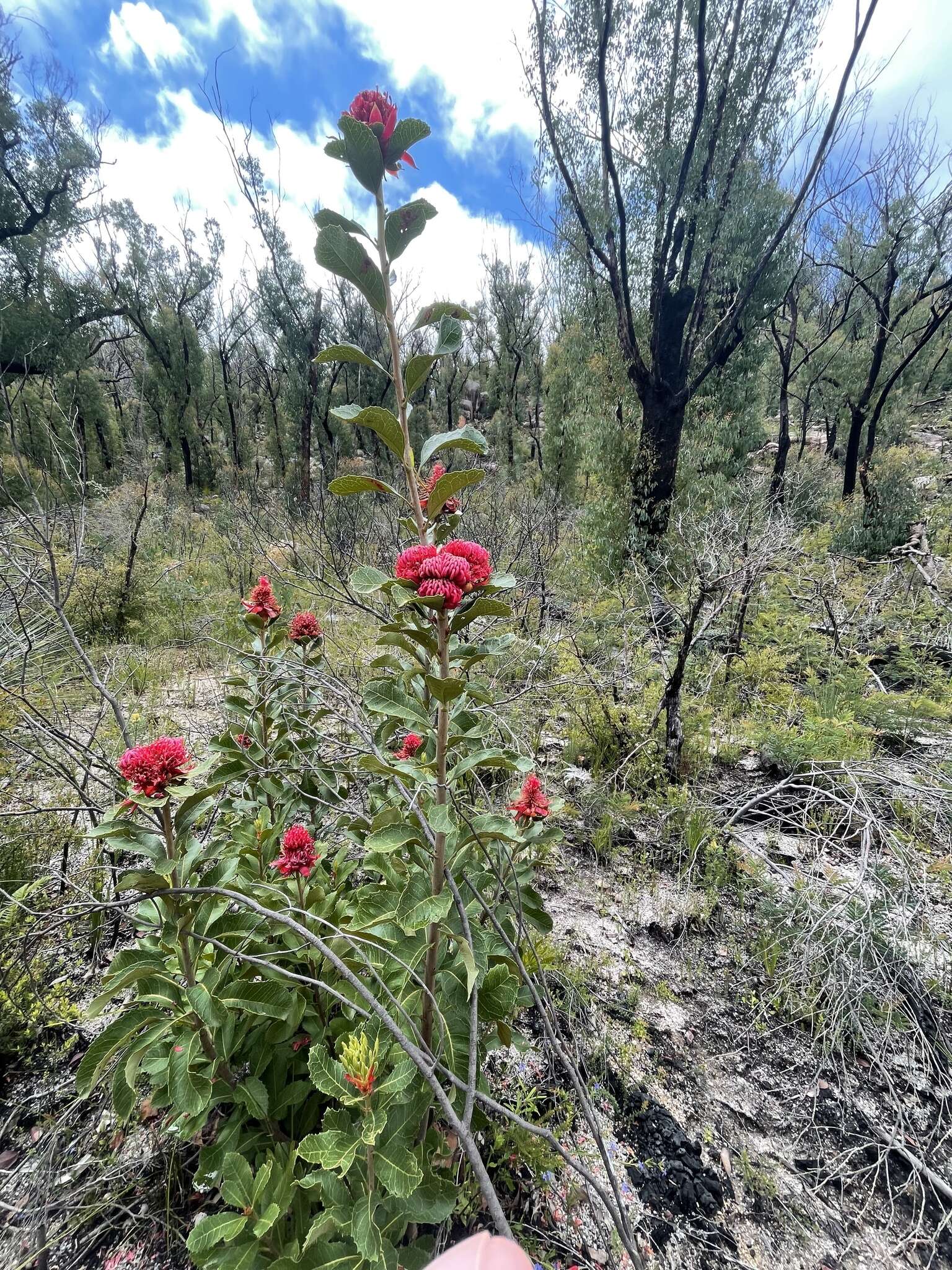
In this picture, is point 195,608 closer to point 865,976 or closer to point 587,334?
point 865,976

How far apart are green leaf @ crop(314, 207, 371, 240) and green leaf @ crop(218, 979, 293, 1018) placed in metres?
1.72

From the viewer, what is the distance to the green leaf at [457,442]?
1156 mm

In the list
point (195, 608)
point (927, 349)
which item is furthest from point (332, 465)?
point (927, 349)

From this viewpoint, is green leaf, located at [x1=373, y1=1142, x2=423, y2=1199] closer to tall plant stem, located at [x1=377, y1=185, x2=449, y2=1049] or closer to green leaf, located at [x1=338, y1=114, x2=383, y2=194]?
tall plant stem, located at [x1=377, y1=185, x2=449, y2=1049]

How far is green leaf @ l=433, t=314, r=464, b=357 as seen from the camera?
48.8 inches

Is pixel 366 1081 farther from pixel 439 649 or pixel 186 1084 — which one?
pixel 439 649

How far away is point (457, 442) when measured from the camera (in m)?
1.19

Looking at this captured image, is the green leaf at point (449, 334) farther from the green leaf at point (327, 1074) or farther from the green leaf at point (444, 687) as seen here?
the green leaf at point (327, 1074)

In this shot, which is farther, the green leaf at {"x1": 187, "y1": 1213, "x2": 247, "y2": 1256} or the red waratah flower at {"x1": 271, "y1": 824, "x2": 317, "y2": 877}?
the red waratah flower at {"x1": 271, "y1": 824, "x2": 317, "y2": 877}

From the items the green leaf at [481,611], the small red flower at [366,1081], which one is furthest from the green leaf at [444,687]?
the small red flower at [366,1081]

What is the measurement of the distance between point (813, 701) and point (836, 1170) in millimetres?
2554

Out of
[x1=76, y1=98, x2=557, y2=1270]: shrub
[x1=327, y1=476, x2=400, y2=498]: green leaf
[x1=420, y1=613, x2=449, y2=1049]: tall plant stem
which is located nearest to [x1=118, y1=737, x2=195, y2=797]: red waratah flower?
[x1=76, y1=98, x2=557, y2=1270]: shrub

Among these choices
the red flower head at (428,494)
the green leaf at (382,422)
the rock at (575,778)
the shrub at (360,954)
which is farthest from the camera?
the rock at (575,778)

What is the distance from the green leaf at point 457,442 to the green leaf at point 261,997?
1280 millimetres
